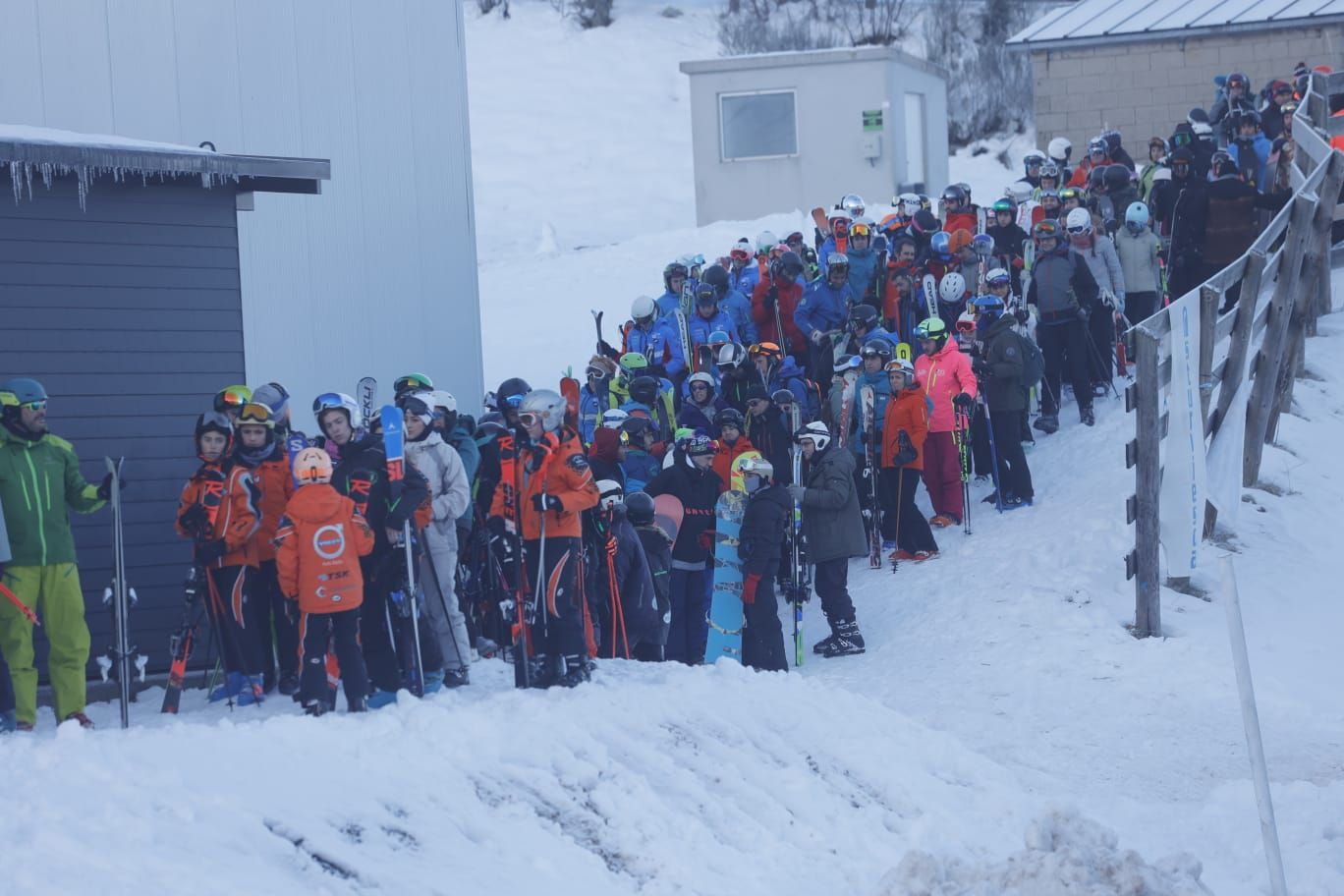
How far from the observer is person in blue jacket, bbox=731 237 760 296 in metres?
16.6

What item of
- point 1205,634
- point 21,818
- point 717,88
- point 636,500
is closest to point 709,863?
point 21,818

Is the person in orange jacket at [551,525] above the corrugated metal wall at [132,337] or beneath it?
beneath

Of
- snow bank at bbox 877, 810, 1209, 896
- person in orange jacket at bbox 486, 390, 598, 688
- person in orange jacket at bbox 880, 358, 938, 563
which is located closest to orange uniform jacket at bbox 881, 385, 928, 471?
person in orange jacket at bbox 880, 358, 938, 563

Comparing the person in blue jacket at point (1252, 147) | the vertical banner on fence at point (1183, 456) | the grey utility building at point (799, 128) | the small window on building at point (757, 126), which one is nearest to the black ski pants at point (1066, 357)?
the person in blue jacket at point (1252, 147)

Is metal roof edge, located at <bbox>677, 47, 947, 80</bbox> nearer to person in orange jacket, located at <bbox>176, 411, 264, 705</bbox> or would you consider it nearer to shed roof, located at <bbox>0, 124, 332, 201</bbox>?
shed roof, located at <bbox>0, 124, 332, 201</bbox>

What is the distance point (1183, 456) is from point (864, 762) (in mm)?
3567

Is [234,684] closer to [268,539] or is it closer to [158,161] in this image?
[268,539]

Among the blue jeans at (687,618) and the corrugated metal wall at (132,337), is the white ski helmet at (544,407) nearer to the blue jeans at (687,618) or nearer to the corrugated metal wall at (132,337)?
the corrugated metal wall at (132,337)

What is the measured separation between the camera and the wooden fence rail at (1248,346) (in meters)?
10.8

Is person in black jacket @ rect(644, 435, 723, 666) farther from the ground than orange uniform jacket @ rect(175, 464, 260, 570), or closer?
closer

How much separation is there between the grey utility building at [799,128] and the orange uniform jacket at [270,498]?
19189 millimetres

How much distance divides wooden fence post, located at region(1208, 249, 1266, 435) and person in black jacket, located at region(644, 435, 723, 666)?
3661 millimetres

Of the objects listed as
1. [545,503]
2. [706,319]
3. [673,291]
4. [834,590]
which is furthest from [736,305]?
[545,503]

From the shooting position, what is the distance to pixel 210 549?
905 cm
